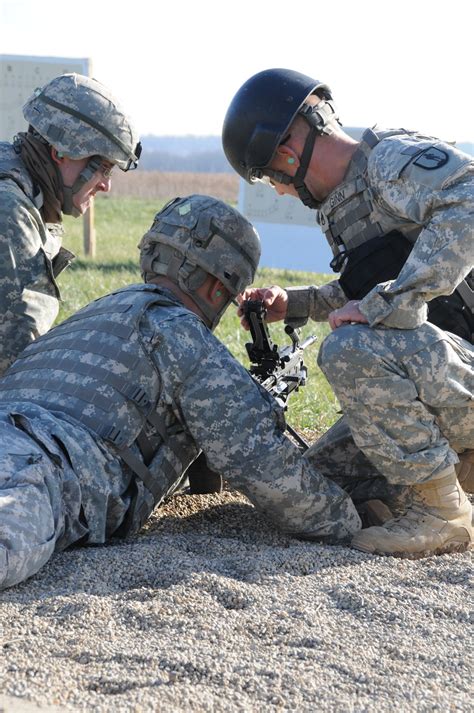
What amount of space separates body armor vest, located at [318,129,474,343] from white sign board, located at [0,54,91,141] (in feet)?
31.3

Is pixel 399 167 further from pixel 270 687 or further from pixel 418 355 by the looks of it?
Answer: pixel 270 687

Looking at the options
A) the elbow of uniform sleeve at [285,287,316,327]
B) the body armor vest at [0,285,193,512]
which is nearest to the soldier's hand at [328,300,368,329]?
the body armor vest at [0,285,193,512]

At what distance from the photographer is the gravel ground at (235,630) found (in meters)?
2.57

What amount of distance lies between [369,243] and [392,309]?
476mm

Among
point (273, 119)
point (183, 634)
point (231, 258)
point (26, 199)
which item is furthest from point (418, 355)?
point (26, 199)

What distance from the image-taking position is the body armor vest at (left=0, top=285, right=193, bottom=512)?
3.71 metres

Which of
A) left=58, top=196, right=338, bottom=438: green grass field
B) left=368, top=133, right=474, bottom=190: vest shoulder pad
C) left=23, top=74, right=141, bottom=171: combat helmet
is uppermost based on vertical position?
left=368, top=133, right=474, bottom=190: vest shoulder pad

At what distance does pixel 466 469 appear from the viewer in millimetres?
4523

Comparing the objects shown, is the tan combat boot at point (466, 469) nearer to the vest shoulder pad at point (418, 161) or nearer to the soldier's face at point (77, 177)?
the vest shoulder pad at point (418, 161)

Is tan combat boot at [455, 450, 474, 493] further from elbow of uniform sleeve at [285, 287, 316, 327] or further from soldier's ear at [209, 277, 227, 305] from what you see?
soldier's ear at [209, 277, 227, 305]

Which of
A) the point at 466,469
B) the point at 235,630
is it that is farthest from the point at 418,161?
the point at 235,630

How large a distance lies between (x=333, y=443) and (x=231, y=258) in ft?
3.46

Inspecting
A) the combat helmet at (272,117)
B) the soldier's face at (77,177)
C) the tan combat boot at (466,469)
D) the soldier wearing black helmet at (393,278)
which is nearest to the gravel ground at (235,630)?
the soldier wearing black helmet at (393,278)

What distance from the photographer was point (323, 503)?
12.9 ft
